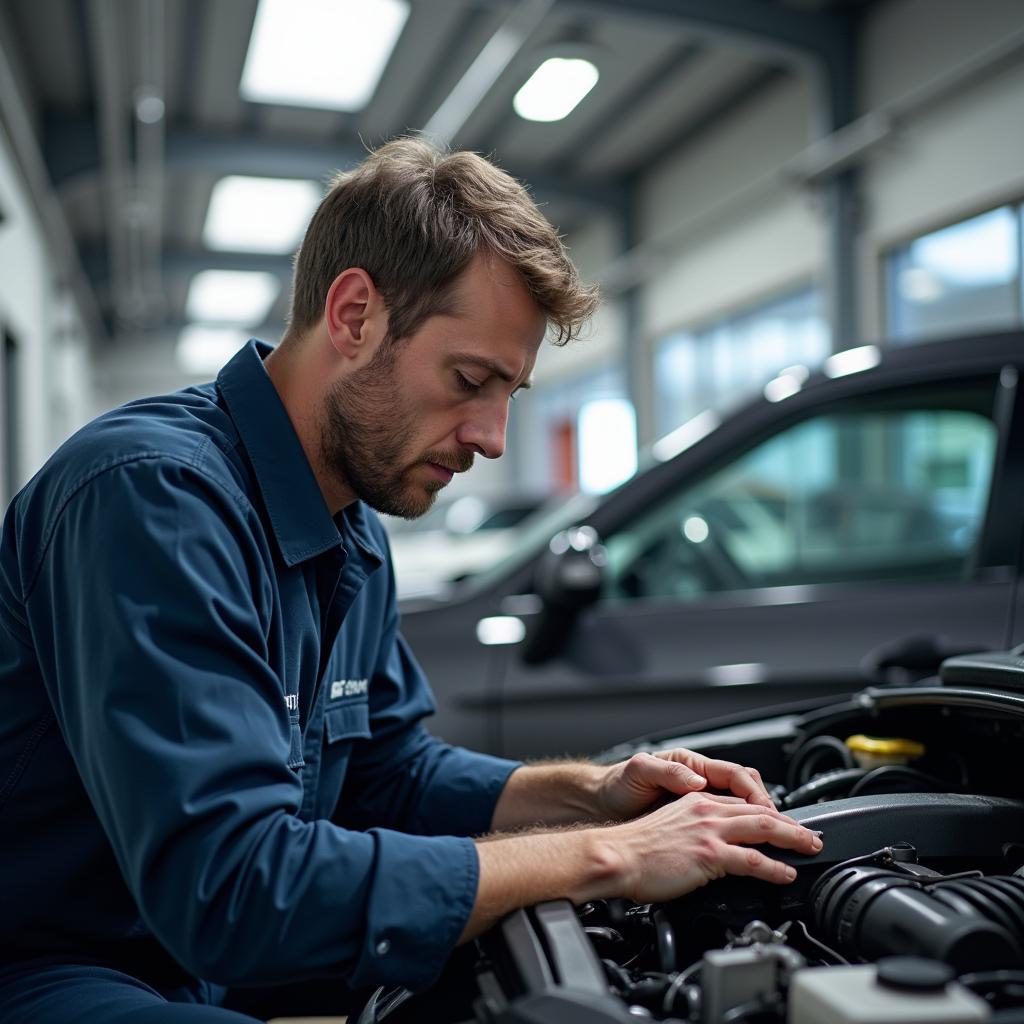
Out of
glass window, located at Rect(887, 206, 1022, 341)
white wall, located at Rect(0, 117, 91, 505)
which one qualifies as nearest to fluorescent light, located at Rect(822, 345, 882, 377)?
glass window, located at Rect(887, 206, 1022, 341)

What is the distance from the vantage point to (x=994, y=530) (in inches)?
103

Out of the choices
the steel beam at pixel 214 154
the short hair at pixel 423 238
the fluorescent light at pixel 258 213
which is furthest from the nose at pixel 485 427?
the fluorescent light at pixel 258 213

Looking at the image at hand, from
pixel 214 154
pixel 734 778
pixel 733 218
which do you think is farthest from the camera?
pixel 733 218

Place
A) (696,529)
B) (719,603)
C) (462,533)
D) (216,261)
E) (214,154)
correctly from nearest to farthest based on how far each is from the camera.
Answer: (719,603), (696,529), (462,533), (214,154), (216,261)

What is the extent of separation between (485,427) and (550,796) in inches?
22.6

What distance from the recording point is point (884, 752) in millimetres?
1548

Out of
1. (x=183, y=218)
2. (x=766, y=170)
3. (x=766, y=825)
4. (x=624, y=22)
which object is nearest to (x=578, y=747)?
(x=766, y=825)

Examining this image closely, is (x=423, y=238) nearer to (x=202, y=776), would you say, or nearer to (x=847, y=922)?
(x=202, y=776)

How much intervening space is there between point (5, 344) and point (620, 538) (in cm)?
583

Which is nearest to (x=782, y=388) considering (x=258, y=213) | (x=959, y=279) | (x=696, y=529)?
(x=696, y=529)

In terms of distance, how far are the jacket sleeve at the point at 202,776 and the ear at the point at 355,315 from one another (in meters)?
0.34

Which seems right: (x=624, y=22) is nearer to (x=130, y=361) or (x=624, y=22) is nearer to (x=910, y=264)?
(x=910, y=264)

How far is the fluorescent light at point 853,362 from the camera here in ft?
8.81

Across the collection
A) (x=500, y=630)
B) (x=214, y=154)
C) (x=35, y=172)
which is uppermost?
(x=214, y=154)
